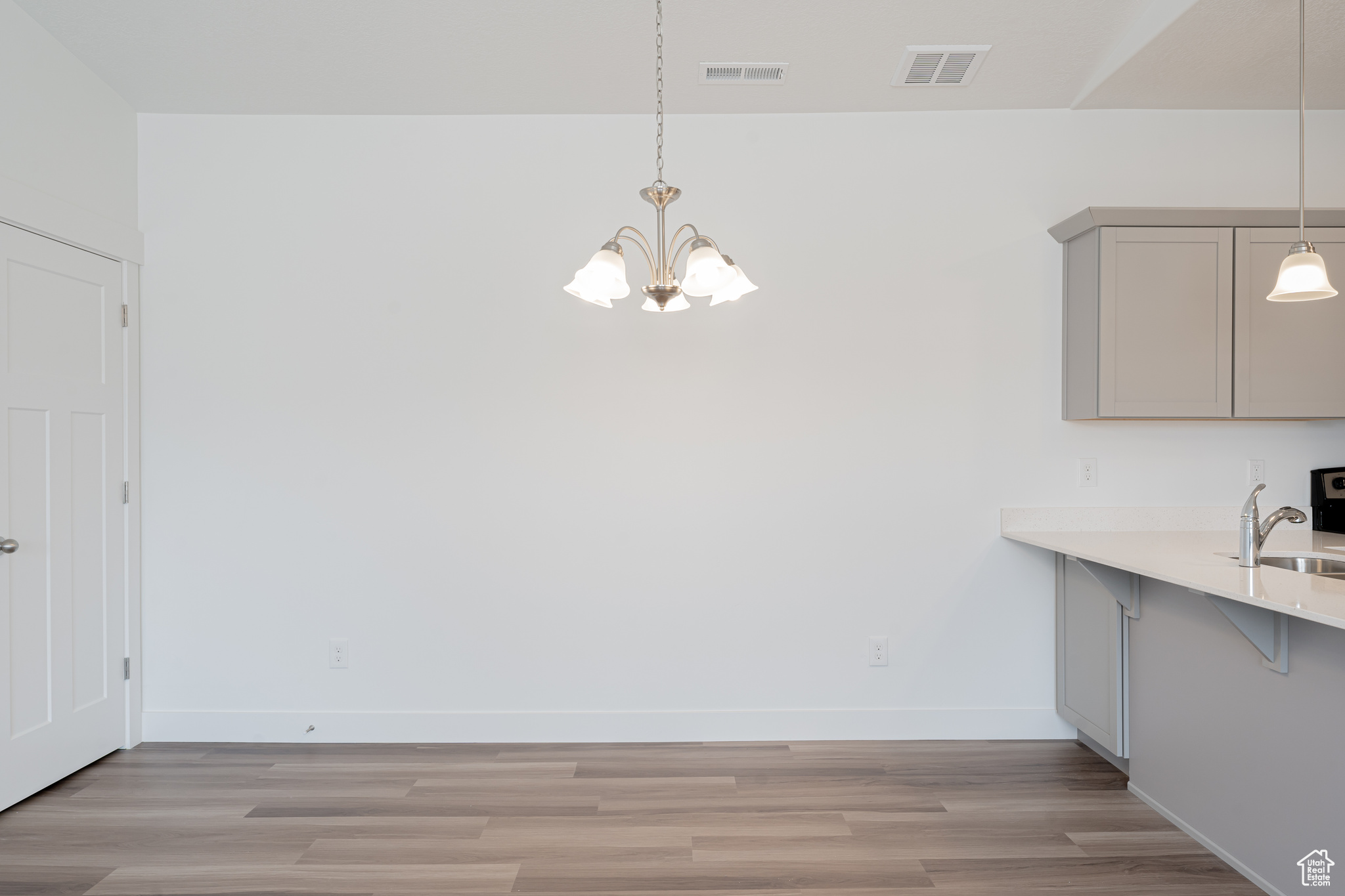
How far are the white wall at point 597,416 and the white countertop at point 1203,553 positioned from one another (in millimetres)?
135

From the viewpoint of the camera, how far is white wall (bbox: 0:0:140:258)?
245cm

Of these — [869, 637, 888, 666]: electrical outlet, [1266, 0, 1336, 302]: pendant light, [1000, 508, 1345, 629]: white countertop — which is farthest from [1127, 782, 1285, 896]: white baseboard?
[1266, 0, 1336, 302]: pendant light

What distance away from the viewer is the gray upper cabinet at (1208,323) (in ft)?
9.00

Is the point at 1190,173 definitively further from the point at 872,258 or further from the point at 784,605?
the point at 784,605

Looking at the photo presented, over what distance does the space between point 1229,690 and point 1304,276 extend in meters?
1.19

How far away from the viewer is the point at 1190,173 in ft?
9.99

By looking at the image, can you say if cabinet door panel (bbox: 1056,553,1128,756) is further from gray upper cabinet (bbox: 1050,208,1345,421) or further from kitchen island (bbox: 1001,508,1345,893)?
gray upper cabinet (bbox: 1050,208,1345,421)

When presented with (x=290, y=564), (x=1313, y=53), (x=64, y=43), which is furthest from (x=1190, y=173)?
(x=64, y=43)

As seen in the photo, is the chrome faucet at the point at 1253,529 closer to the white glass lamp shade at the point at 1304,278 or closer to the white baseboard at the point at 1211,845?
the white glass lamp shade at the point at 1304,278

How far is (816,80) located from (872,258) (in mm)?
741

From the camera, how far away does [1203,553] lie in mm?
2520

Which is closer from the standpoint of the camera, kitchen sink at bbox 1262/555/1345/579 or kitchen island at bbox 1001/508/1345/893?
kitchen island at bbox 1001/508/1345/893

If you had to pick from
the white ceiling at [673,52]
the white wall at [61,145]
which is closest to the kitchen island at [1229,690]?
the white ceiling at [673,52]

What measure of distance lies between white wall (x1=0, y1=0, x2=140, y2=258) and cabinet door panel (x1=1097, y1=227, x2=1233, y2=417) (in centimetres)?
391
